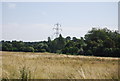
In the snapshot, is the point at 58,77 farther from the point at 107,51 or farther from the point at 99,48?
the point at 99,48

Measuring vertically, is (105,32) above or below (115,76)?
above

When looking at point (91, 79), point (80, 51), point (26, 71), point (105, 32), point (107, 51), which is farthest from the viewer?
point (105, 32)

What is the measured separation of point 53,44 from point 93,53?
31.7 meters

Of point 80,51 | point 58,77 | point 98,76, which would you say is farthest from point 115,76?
point 80,51

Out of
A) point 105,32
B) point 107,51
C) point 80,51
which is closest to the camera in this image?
point 107,51

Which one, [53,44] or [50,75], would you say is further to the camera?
[53,44]

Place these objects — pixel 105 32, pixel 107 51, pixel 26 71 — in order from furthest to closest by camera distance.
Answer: pixel 105 32
pixel 107 51
pixel 26 71

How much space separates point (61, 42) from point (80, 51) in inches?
1085

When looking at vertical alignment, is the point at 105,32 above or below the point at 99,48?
above

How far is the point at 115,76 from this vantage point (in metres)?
6.61

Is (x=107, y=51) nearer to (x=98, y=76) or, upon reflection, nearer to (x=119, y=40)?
(x=119, y=40)

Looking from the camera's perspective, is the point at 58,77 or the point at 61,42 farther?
the point at 61,42

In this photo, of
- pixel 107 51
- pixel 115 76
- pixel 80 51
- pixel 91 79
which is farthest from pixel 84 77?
pixel 80 51

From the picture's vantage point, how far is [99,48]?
5856cm
